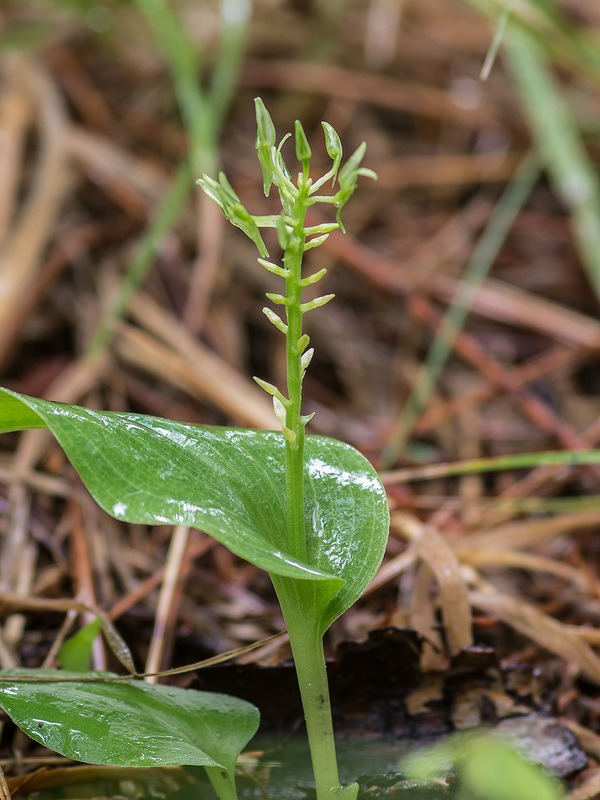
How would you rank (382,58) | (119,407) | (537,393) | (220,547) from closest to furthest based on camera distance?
(220,547) → (119,407) → (537,393) → (382,58)

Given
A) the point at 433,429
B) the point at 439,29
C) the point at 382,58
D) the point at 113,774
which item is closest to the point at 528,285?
the point at 433,429

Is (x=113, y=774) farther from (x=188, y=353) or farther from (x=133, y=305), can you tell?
(x=133, y=305)

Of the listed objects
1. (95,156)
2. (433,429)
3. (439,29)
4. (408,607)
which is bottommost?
(408,607)

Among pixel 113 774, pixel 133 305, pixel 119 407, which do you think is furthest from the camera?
pixel 133 305

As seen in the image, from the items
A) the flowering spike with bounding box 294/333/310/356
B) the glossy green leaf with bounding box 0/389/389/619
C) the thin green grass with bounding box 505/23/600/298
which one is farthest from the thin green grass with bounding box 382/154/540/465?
the flowering spike with bounding box 294/333/310/356

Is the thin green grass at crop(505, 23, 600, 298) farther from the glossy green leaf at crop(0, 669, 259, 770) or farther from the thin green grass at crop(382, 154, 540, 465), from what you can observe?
the glossy green leaf at crop(0, 669, 259, 770)

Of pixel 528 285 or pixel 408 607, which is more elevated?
pixel 528 285

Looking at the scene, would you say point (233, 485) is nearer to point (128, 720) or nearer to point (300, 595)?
point (300, 595)

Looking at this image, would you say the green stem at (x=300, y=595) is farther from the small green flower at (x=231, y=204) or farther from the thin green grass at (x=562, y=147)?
the thin green grass at (x=562, y=147)
